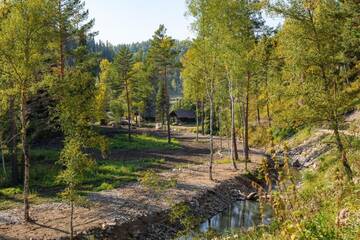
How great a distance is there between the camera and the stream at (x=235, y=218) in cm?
2055

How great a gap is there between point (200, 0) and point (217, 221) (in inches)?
621

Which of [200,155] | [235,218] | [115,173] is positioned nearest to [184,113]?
[200,155]

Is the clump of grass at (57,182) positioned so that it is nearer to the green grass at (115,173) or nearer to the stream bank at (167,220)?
the green grass at (115,173)

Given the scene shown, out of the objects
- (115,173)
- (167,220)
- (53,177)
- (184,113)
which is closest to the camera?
(167,220)

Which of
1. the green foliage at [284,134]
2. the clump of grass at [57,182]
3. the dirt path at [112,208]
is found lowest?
the dirt path at [112,208]

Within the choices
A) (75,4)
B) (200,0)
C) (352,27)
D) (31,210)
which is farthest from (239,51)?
(31,210)

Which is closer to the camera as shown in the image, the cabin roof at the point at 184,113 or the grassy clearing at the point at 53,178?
the grassy clearing at the point at 53,178

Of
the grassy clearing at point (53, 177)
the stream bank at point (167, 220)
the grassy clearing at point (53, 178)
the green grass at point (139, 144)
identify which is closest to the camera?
the stream bank at point (167, 220)

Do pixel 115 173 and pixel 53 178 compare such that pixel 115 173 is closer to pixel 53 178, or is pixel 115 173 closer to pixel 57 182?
pixel 53 178

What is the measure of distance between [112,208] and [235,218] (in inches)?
268

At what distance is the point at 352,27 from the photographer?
1137 inches

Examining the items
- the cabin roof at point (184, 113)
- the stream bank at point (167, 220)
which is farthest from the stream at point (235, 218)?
the cabin roof at point (184, 113)

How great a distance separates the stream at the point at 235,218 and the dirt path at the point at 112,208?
1.99 m

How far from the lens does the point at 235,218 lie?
22547 millimetres
